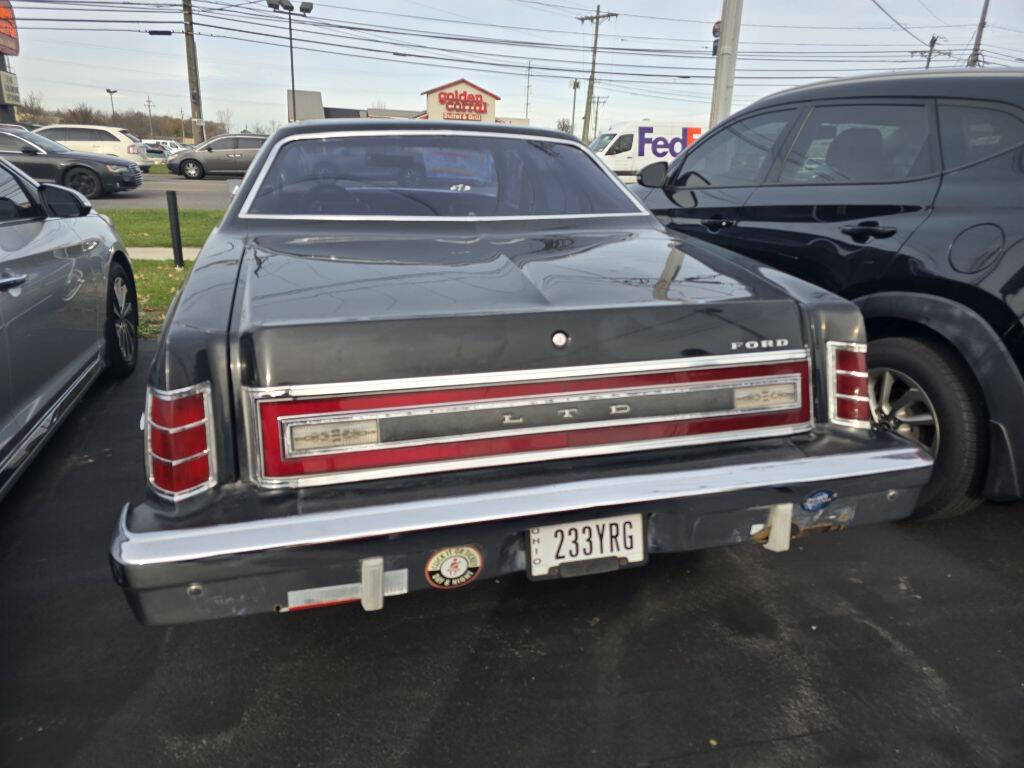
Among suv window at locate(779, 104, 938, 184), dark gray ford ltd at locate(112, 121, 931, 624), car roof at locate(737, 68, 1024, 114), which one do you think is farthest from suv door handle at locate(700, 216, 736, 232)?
dark gray ford ltd at locate(112, 121, 931, 624)

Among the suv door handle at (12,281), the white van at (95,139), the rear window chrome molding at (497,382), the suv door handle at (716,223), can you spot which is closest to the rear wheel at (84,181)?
the white van at (95,139)

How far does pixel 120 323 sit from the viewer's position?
16.6 feet

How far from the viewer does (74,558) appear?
10.00ft

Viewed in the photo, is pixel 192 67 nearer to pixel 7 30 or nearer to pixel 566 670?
pixel 7 30

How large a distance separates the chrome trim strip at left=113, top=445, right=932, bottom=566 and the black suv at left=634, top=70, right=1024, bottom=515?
35 cm

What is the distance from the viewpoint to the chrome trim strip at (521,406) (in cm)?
199

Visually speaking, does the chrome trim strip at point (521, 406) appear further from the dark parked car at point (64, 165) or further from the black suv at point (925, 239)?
the dark parked car at point (64, 165)

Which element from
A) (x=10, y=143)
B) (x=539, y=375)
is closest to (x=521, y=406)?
(x=539, y=375)

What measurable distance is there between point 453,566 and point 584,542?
14.7 inches

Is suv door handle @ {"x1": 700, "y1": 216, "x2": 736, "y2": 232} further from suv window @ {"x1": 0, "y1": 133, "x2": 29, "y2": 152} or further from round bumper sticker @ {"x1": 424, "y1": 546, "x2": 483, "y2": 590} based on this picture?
suv window @ {"x1": 0, "y1": 133, "x2": 29, "y2": 152}

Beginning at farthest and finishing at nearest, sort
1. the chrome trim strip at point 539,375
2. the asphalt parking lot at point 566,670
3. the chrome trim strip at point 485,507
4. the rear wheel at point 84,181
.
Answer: the rear wheel at point 84,181 < the asphalt parking lot at point 566,670 < the chrome trim strip at point 539,375 < the chrome trim strip at point 485,507

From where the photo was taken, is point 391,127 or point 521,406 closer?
point 521,406

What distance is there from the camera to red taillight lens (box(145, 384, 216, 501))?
1.94m

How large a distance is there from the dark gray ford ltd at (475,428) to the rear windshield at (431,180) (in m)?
0.71
